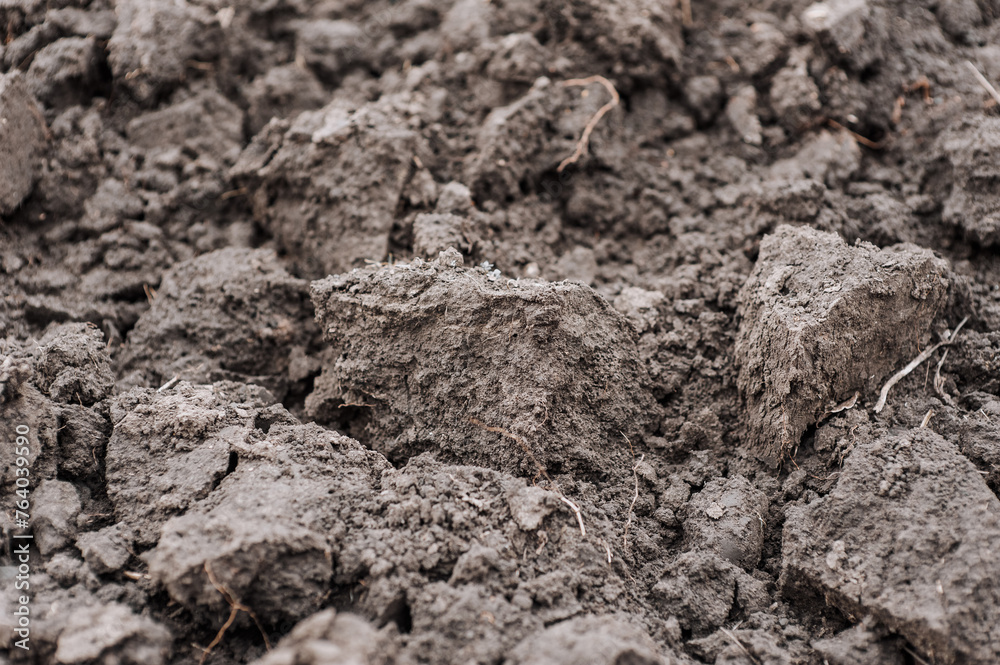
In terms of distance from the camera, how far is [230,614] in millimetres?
1869

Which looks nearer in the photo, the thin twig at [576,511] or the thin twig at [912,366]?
the thin twig at [576,511]

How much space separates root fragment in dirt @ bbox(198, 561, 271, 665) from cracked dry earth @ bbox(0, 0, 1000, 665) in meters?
0.01

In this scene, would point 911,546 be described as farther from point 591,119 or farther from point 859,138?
point 591,119

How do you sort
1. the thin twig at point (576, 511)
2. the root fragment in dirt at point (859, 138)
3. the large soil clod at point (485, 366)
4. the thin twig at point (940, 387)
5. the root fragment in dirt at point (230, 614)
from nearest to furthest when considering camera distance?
the root fragment in dirt at point (230, 614), the thin twig at point (576, 511), the large soil clod at point (485, 366), the thin twig at point (940, 387), the root fragment in dirt at point (859, 138)

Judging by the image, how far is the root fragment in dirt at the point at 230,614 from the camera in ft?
5.92

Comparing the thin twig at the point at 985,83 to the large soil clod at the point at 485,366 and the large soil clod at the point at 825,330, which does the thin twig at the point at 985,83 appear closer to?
the large soil clod at the point at 825,330

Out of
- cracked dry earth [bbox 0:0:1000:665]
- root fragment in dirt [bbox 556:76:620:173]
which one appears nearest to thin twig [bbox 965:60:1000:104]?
cracked dry earth [bbox 0:0:1000:665]

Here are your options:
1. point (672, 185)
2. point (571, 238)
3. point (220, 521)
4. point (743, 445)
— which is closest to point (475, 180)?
point (571, 238)

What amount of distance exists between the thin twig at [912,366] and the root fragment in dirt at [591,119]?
59.1 inches

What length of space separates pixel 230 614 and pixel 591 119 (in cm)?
238

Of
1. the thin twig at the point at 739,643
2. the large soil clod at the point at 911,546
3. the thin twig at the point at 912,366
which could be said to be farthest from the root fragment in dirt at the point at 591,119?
the thin twig at the point at 739,643

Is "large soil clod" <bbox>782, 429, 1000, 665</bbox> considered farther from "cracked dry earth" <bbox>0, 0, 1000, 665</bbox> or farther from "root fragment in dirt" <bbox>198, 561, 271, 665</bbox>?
"root fragment in dirt" <bbox>198, 561, 271, 665</bbox>

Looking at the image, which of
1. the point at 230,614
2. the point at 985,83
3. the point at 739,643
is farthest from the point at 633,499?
the point at 985,83

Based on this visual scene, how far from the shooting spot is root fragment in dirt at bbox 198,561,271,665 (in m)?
1.80
